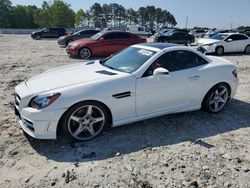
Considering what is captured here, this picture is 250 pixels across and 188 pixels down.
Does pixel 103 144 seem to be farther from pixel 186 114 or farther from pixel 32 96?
pixel 186 114

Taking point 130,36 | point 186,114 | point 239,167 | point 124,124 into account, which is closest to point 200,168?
point 239,167

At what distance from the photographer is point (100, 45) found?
1441cm

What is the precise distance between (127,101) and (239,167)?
1.92 meters

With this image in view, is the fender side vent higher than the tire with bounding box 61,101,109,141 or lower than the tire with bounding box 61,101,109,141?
higher

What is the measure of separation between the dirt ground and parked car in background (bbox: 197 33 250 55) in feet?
37.4

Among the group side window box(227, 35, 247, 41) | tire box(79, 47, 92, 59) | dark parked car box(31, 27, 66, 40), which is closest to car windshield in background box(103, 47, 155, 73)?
tire box(79, 47, 92, 59)

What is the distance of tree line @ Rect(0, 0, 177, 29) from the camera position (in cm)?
7731

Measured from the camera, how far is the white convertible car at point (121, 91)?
4191mm

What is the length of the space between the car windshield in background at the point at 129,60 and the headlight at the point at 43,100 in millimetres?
1394

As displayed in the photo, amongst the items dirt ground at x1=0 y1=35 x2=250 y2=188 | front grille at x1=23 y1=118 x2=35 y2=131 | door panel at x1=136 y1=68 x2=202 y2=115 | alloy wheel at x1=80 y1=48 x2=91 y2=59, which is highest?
door panel at x1=136 y1=68 x2=202 y2=115

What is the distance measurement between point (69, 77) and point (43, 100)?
78 cm

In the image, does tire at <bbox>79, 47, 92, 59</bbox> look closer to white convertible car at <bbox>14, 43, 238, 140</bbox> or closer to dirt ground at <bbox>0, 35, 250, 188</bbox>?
white convertible car at <bbox>14, 43, 238, 140</bbox>

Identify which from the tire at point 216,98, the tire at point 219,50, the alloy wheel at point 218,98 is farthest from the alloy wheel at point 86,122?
the tire at point 219,50

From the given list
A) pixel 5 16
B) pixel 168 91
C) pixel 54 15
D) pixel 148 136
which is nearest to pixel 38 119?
pixel 148 136
